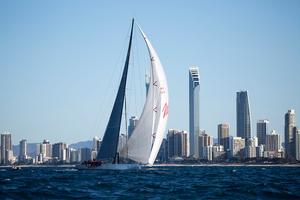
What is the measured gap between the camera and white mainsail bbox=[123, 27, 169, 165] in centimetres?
8350

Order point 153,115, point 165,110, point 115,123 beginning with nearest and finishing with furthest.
→ point 165,110 < point 153,115 < point 115,123

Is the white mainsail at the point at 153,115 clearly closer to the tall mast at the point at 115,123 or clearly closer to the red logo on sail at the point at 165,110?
the red logo on sail at the point at 165,110

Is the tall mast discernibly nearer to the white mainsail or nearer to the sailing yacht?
the sailing yacht

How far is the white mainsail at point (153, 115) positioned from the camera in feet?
274

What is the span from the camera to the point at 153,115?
274 feet

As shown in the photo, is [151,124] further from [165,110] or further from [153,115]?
[165,110]

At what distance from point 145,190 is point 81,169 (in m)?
45.0

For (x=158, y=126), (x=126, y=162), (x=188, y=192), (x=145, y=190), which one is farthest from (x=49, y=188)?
(x=126, y=162)

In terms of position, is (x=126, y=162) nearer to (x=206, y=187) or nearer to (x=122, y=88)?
(x=122, y=88)

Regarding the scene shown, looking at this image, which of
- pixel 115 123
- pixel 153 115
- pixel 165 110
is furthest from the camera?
pixel 115 123

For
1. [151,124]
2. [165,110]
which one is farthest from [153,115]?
[165,110]

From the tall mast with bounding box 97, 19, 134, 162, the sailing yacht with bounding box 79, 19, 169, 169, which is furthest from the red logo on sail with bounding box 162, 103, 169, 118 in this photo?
the tall mast with bounding box 97, 19, 134, 162

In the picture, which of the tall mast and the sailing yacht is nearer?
the sailing yacht

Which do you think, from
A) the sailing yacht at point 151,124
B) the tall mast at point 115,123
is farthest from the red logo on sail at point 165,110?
the tall mast at point 115,123
